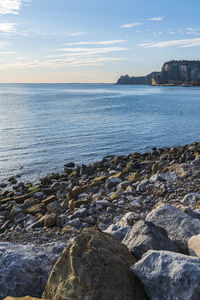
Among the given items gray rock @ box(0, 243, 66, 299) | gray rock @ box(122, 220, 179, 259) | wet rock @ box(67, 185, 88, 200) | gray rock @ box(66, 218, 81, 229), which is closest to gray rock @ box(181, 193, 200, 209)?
gray rock @ box(66, 218, 81, 229)

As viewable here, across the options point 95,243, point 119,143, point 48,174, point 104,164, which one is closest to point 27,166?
point 48,174

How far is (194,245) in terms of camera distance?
4281 mm

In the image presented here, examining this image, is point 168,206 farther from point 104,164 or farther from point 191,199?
point 104,164

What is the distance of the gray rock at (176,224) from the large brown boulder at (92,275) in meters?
1.32

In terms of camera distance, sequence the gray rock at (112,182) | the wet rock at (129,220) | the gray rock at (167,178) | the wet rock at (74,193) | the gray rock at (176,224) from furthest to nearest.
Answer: the gray rock at (112,182), the wet rock at (74,193), the gray rock at (167,178), the wet rock at (129,220), the gray rock at (176,224)

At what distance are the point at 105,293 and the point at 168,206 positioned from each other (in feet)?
8.72

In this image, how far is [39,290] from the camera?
4.03 metres

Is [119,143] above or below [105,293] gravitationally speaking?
below

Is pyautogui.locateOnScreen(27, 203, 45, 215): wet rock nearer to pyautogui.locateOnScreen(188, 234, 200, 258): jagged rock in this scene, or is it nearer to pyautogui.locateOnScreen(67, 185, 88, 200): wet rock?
pyautogui.locateOnScreen(67, 185, 88, 200): wet rock

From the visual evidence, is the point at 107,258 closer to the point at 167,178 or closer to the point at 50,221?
the point at 50,221

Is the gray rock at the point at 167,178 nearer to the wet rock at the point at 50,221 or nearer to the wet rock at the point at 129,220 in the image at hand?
the wet rock at the point at 50,221

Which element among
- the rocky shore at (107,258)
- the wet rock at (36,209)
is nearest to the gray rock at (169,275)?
the rocky shore at (107,258)

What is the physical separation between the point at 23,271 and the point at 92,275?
3.94 ft

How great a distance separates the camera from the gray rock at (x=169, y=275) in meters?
3.14
